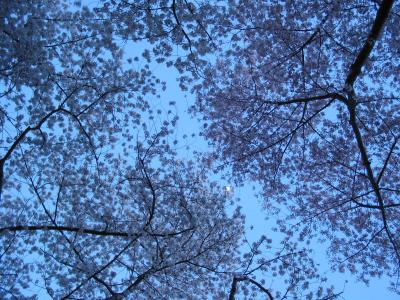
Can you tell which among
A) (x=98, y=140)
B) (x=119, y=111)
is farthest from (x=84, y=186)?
(x=119, y=111)

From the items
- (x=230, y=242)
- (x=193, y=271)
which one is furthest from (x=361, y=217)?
(x=193, y=271)

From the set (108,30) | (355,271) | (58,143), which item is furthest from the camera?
(355,271)

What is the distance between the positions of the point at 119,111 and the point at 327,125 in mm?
5980

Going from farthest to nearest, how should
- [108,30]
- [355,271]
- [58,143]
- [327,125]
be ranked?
[355,271], [327,125], [58,143], [108,30]

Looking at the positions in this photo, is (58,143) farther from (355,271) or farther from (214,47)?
(355,271)

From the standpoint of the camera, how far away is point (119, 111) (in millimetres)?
11531

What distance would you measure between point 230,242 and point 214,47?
588 centimetres

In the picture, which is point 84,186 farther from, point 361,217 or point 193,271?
point 361,217

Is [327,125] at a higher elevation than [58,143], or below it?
higher

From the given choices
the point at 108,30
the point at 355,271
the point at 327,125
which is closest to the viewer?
the point at 108,30

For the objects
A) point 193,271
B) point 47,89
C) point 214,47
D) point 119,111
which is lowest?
point 193,271

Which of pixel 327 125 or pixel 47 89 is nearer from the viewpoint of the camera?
pixel 47 89

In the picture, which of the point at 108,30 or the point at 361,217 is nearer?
the point at 108,30

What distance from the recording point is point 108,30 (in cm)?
1005
